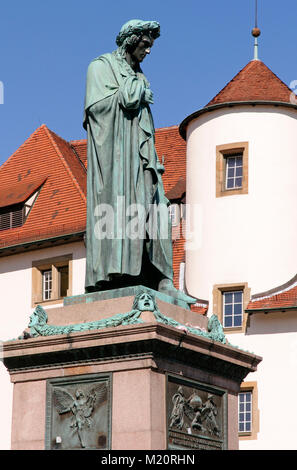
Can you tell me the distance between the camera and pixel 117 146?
13.5m

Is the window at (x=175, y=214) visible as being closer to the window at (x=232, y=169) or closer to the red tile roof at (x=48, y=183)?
the red tile roof at (x=48, y=183)

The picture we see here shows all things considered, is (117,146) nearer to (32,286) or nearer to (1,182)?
(32,286)

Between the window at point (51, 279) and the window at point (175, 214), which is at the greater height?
the window at point (175, 214)

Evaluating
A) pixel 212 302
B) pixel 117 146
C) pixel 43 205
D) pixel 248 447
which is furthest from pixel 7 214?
pixel 117 146

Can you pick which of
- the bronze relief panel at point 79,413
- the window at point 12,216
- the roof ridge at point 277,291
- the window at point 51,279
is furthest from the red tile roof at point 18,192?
the bronze relief panel at point 79,413

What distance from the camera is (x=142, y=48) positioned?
45.4 feet

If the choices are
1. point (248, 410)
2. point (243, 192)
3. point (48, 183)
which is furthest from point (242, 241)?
point (48, 183)

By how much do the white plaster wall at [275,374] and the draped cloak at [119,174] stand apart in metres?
21.3

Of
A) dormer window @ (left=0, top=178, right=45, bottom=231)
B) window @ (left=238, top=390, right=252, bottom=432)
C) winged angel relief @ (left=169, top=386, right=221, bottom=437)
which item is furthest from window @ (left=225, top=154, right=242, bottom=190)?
winged angel relief @ (left=169, top=386, right=221, bottom=437)

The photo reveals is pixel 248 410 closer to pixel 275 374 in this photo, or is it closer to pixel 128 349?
pixel 275 374

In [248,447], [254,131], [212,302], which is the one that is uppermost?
[254,131]

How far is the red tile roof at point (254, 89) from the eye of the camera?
37406mm
